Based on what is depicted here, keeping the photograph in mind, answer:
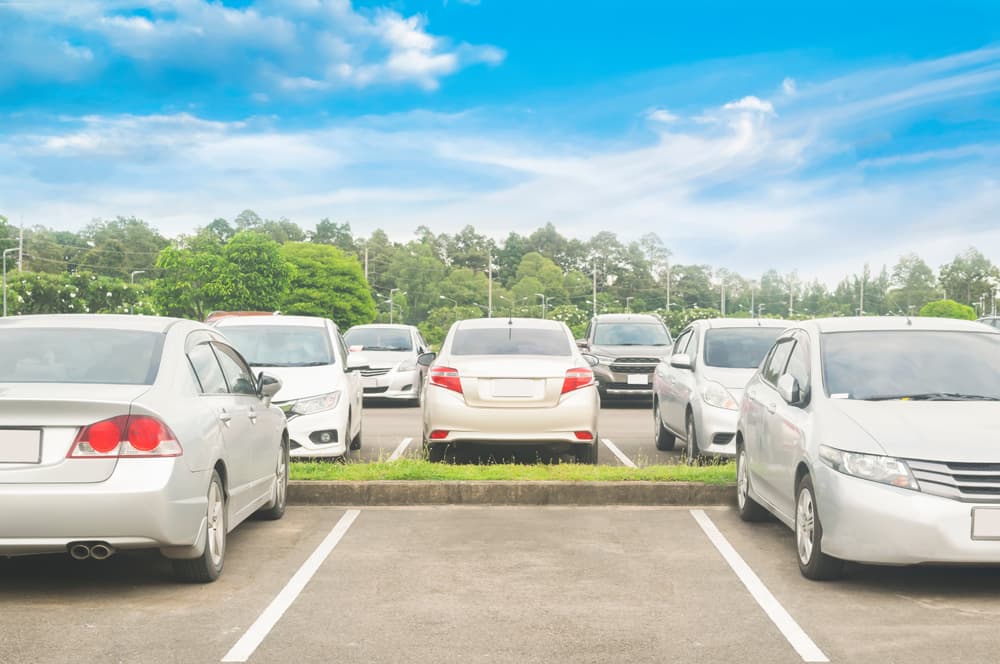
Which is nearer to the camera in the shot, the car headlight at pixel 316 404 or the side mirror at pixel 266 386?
the side mirror at pixel 266 386

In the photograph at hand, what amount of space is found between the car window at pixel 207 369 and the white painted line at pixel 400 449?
549 centimetres

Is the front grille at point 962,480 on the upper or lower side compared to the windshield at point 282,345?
lower

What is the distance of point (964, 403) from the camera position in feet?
22.9

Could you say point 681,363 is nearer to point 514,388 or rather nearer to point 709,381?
point 709,381

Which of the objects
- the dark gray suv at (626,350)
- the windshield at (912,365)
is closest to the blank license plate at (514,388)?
the windshield at (912,365)

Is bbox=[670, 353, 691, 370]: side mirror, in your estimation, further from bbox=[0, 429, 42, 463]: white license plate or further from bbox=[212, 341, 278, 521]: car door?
bbox=[0, 429, 42, 463]: white license plate

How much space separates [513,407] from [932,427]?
16.5 feet

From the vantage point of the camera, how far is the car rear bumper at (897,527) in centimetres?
599

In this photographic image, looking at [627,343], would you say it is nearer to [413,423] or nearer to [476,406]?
[413,423]

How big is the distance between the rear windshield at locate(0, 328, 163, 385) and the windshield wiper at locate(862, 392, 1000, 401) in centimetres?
444

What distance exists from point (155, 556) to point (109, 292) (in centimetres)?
8803

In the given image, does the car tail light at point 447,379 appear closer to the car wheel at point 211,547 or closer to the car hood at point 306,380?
the car hood at point 306,380

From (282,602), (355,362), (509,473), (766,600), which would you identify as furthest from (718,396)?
(282,602)

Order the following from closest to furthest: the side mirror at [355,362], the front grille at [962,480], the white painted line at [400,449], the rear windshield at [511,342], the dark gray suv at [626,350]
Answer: the front grille at [962,480], the rear windshield at [511,342], the side mirror at [355,362], the white painted line at [400,449], the dark gray suv at [626,350]
